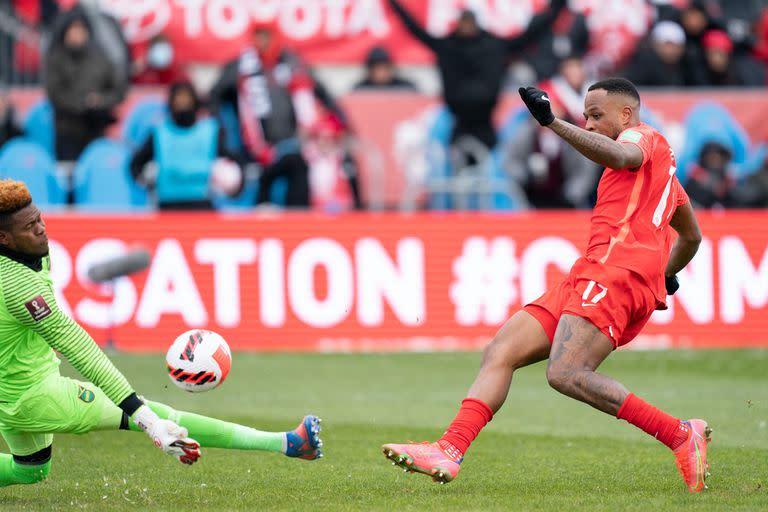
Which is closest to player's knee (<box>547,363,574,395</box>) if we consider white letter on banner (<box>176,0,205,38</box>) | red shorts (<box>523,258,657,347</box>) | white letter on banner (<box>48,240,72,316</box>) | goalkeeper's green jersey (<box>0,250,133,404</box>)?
red shorts (<box>523,258,657,347</box>)

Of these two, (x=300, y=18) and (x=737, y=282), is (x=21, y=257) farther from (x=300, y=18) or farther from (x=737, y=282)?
(x=300, y=18)

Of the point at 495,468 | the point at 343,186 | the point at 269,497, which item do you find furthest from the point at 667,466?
the point at 343,186

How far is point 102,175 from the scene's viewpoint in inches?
688

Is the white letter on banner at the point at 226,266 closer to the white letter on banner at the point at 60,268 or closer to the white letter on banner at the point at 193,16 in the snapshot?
the white letter on banner at the point at 60,268

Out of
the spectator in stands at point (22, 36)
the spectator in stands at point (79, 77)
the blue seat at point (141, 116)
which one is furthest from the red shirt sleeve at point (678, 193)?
the spectator in stands at point (22, 36)

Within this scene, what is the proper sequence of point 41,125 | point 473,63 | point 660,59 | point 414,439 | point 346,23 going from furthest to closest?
1. point 346,23
2. point 660,59
3. point 41,125
4. point 473,63
5. point 414,439

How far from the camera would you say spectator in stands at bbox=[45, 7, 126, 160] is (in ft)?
57.9

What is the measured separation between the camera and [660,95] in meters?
19.4

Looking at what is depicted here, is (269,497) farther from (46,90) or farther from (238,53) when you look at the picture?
(238,53)

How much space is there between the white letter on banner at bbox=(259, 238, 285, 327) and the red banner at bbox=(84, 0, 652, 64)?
437 centimetres

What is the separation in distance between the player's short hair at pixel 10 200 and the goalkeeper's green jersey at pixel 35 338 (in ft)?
0.63

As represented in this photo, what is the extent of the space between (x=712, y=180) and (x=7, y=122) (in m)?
9.59

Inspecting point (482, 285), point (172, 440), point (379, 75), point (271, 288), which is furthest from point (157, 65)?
point (172, 440)

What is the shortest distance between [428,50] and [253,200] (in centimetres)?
360
